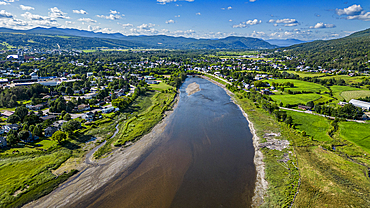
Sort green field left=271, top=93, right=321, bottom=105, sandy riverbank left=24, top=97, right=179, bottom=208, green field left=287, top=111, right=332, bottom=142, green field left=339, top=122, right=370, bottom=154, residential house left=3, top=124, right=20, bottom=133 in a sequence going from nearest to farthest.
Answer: sandy riverbank left=24, top=97, right=179, bottom=208 < green field left=339, top=122, right=370, bottom=154 < residential house left=3, top=124, right=20, bottom=133 < green field left=287, top=111, right=332, bottom=142 < green field left=271, top=93, right=321, bottom=105

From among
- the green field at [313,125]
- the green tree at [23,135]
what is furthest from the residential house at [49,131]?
the green field at [313,125]

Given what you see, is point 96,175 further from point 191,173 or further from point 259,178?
point 259,178

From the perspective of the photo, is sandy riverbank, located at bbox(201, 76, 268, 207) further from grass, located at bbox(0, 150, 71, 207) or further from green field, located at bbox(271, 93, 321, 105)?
green field, located at bbox(271, 93, 321, 105)

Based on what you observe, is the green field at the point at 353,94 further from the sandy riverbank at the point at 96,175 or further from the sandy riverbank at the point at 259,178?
the sandy riverbank at the point at 96,175

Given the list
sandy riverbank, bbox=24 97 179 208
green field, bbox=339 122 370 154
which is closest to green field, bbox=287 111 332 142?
green field, bbox=339 122 370 154

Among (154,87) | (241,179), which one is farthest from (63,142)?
(154,87)

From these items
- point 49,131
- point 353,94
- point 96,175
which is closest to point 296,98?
point 353,94
